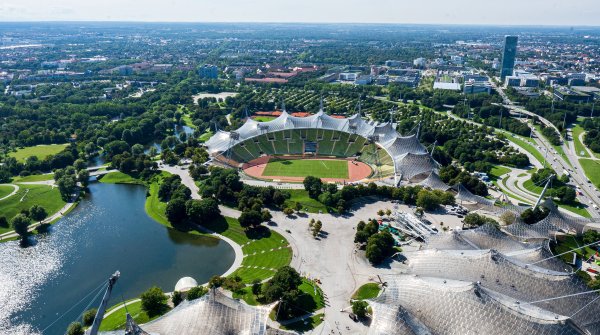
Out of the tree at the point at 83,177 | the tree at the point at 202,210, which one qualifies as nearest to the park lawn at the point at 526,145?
the tree at the point at 202,210

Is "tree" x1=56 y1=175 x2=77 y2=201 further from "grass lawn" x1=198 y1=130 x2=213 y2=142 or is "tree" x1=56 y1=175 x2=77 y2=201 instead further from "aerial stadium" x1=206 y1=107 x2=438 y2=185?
"grass lawn" x1=198 y1=130 x2=213 y2=142

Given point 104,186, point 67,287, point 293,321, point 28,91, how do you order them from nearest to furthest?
1. point 293,321
2. point 67,287
3. point 104,186
4. point 28,91

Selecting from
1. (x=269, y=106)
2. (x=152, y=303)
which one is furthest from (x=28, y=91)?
(x=152, y=303)

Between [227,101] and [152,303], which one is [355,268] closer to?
[152,303]

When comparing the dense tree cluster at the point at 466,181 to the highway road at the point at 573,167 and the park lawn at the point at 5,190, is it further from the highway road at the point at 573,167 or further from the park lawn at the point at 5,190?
the park lawn at the point at 5,190

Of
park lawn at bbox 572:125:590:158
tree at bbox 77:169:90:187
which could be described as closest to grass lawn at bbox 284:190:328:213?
tree at bbox 77:169:90:187

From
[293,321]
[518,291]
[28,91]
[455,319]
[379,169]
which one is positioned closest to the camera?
[455,319]
